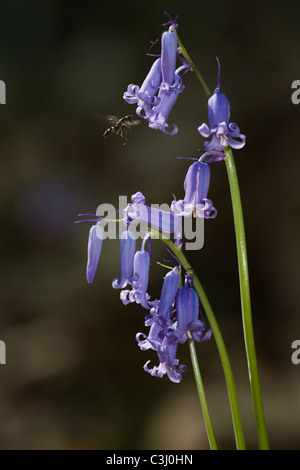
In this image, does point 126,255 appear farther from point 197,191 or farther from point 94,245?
point 197,191

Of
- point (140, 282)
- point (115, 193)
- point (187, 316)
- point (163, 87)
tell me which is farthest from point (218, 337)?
point (115, 193)

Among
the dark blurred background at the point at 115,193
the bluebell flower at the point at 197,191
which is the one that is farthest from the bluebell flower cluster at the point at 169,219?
the dark blurred background at the point at 115,193

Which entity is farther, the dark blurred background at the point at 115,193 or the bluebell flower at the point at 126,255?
the dark blurred background at the point at 115,193

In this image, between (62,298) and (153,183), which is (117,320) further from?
(153,183)

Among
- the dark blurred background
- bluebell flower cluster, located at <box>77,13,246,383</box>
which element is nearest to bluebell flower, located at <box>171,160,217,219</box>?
bluebell flower cluster, located at <box>77,13,246,383</box>

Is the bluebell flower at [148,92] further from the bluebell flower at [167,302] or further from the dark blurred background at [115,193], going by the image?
the dark blurred background at [115,193]

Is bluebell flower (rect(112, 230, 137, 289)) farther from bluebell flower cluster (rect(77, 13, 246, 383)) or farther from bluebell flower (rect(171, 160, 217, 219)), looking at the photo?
bluebell flower (rect(171, 160, 217, 219))
